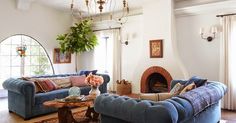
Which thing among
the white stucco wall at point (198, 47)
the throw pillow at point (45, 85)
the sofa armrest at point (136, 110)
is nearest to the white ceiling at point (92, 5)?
the white stucco wall at point (198, 47)

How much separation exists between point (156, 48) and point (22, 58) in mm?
4510

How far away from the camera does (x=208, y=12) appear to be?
5.51 metres

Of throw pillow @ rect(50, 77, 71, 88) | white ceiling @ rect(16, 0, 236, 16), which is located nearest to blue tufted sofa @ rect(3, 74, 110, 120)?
throw pillow @ rect(50, 77, 71, 88)

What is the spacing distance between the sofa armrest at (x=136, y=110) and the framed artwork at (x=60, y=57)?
532 centimetres

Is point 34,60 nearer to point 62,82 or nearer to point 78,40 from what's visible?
point 78,40

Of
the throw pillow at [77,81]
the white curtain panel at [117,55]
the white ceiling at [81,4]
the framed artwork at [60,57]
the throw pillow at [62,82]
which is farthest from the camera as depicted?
the framed artwork at [60,57]

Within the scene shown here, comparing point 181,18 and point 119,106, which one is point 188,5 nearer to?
point 181,18

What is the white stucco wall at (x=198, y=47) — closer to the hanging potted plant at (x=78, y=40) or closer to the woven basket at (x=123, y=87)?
the woven basket at (x=123, y=87)

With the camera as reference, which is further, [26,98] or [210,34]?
[210,34]

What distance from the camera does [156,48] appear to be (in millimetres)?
6094

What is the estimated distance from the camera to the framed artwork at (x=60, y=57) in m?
7.88

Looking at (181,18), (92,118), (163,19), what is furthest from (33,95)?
(181,18)

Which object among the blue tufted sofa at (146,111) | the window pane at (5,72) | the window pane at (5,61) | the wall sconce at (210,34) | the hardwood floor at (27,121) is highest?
the wall sconce at (210,34)

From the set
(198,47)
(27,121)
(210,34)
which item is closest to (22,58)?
(27,121)
